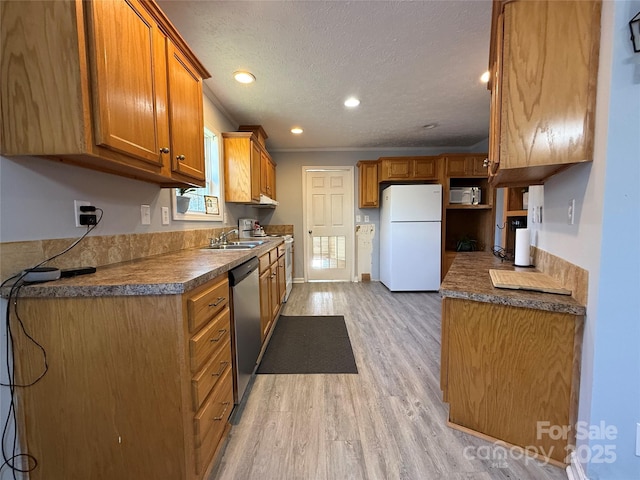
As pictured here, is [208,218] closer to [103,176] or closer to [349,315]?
[103,176]

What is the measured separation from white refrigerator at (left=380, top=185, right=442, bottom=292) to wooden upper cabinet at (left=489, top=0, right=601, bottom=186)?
104 inches

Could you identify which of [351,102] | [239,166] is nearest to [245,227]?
[239,166]

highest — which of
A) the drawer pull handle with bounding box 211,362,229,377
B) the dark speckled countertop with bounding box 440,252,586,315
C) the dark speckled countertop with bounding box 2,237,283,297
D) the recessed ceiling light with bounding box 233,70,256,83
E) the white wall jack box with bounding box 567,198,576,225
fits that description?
the recessed ceiling light with bounding box 233,70,256,83

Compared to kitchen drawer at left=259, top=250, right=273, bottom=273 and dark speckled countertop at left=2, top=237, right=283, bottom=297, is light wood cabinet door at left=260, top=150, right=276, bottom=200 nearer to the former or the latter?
kitchen drawer at left=259, top=250, right=273, bottom=273

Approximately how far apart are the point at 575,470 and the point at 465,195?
3.55 meters

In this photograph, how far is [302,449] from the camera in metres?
1.31

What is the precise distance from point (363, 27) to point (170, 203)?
1808mm

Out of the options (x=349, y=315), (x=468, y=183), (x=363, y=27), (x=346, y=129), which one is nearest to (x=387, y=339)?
(x=349, y=315)

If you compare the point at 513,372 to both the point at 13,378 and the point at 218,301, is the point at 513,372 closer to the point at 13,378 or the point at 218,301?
the point at 218,301

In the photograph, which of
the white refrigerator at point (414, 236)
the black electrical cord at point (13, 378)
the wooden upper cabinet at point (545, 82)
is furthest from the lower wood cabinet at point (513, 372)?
the white refrigerator at point (414, 236)

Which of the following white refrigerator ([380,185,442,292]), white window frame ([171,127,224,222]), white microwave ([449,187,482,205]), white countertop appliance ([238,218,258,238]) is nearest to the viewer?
white window frame ([171,127,224,222])

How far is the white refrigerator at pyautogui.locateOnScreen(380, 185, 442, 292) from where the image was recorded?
389 cm

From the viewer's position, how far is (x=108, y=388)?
3.13ft

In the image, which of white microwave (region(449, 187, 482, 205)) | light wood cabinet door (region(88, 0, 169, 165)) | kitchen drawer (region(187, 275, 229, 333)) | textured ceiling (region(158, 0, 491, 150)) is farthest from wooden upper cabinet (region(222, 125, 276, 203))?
white microwave (region(449, 187, 482, 205))
